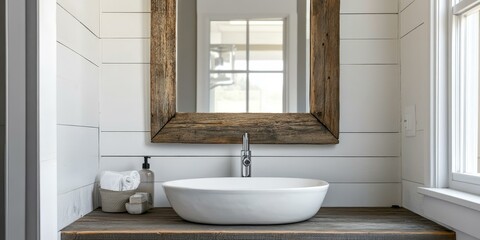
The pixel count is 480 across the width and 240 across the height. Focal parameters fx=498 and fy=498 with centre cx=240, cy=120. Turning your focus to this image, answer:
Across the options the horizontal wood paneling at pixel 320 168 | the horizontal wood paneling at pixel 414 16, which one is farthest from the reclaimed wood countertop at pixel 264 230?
the horizontal wood paneling at pixel 414 16

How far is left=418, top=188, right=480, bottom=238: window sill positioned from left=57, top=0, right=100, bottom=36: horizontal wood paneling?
A: 3.99ft

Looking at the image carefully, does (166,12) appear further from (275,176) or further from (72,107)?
(275,176)

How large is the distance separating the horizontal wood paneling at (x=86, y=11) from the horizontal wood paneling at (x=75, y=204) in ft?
1.80

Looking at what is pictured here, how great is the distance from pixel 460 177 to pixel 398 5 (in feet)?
2.42

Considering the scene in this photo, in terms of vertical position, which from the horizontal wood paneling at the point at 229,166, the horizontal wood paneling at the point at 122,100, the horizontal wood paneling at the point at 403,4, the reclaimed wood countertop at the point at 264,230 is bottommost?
the reclaimed wood countertop at the point at 264,230

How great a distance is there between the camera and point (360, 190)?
1.86m

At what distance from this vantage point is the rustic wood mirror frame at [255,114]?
183 centimetres

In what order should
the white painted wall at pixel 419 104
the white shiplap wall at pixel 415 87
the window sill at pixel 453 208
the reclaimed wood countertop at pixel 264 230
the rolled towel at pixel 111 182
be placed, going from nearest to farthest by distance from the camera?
the window sill at pixel 453 208 → the reclaimed wood countertop at pixel 264 230 → the white painted wall at pixel 419 104 → the white shiplap wall at pixel 415 87 → the rolled towel at pixel 111 182

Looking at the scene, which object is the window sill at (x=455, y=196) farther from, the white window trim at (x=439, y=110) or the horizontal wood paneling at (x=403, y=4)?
the horizontal wood paneling at (x=403, y=4)

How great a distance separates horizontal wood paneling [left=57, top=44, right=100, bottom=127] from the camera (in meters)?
1.42

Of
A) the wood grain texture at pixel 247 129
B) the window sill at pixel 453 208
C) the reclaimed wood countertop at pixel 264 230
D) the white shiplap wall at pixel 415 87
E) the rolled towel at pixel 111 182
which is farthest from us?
the wood grain texture at pixel 247 129

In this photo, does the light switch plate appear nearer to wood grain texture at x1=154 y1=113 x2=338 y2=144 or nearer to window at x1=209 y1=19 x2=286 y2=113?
wood grain texture at x1=154 y1=113 x2=338 y2=144

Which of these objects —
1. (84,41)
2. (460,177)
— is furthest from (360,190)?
(84,41)

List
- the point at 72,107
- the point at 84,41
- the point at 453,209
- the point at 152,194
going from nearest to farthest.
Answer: the point at 453,209
the point at 72,107
the point at 84,41
the point at 152,194
